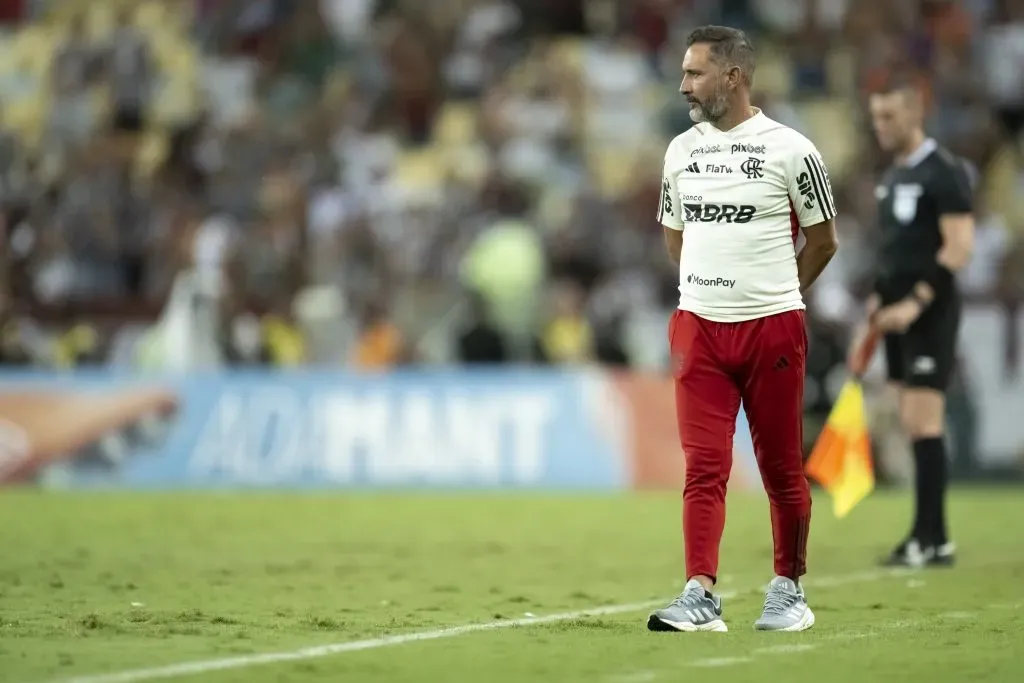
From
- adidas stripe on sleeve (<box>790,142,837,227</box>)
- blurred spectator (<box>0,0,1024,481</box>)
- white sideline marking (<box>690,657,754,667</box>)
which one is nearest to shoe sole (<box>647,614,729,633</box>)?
white sideline marking (<box>690,657,754,667</box>)

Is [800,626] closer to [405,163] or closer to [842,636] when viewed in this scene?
[842,636]

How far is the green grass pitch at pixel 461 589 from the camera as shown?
6609 mm

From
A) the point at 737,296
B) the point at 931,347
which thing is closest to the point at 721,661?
the point at 737,296

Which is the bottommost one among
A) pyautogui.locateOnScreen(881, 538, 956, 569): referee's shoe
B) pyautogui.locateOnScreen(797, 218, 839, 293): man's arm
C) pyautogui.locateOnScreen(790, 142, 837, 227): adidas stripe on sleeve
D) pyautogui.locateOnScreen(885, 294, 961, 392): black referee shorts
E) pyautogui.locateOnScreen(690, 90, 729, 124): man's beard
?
pyautogui.locateOnScreen(881, 538, 956, 569): referee's shoe

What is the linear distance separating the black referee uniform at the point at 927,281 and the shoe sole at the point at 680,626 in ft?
12.6

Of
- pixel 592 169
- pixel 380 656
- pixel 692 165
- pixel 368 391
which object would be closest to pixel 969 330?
pixel 592 169

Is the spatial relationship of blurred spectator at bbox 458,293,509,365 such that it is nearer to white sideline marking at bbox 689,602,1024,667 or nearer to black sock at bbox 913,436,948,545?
black sock at bbox 913,436,948,545

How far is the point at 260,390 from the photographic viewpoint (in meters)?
17.7

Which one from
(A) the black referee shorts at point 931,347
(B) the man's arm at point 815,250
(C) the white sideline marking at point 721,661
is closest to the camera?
(C) the white sideline marking at point 721,661

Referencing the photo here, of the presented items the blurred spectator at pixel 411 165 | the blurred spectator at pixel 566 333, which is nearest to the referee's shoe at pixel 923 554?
the blurred spectator at pixel 411 165

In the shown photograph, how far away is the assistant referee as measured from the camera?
437 inches

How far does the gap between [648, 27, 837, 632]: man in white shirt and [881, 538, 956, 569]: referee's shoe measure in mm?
3415

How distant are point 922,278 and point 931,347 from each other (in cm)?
43

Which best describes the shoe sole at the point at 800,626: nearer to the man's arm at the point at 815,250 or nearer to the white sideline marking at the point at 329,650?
the white sideline marking at the point at 329,650
